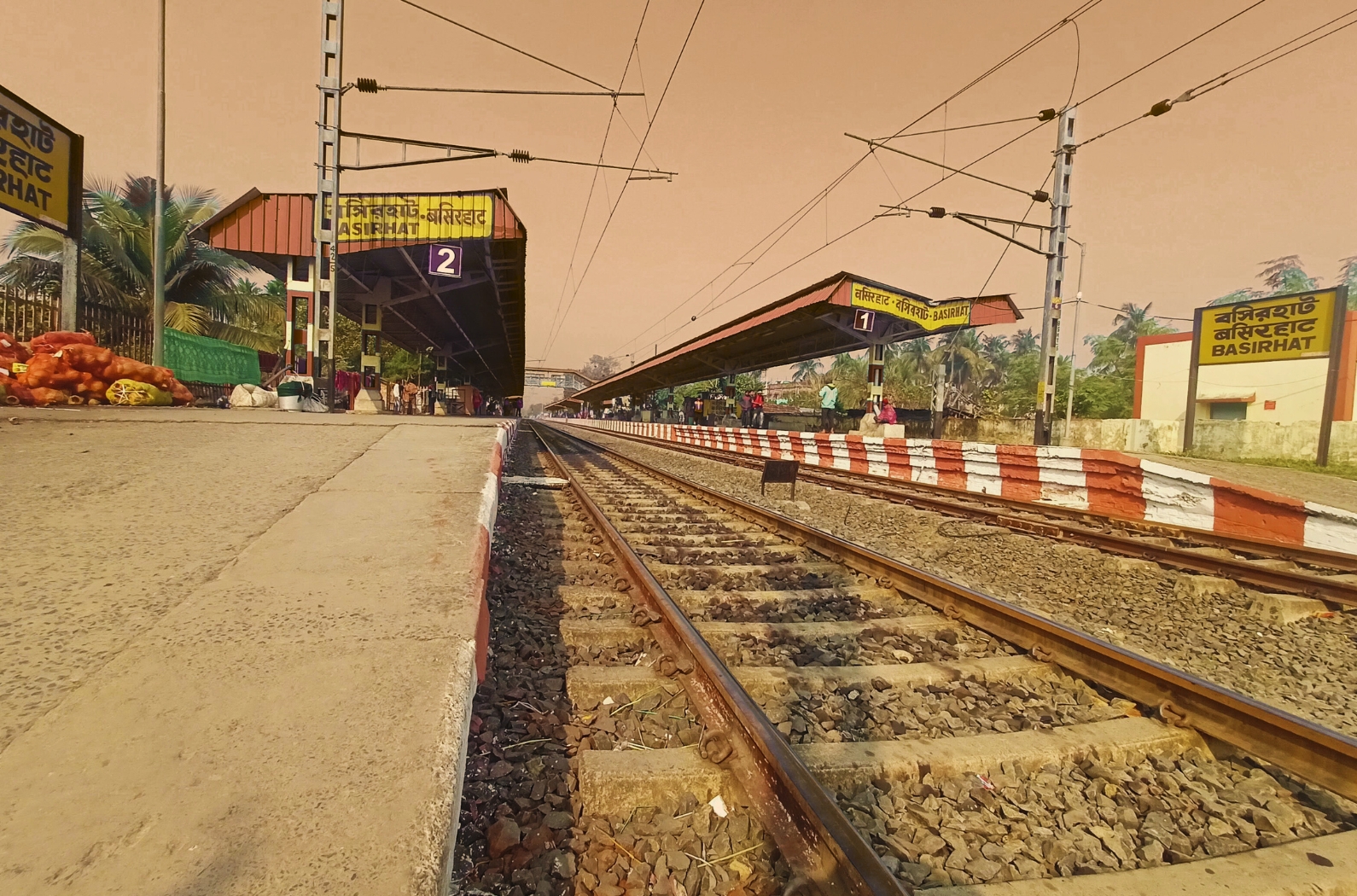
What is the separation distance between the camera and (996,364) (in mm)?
77562

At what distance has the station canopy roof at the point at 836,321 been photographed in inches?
698

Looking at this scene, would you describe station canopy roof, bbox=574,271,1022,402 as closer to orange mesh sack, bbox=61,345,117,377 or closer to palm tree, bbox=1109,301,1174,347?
orange mesh sack, bbox=61,345,117,377

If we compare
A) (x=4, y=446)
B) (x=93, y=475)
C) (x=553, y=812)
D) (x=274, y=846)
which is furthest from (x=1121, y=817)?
(x=4, y=446)

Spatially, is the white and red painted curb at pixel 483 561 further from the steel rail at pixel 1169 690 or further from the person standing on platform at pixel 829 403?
the person standing on platform at pixel 829 403

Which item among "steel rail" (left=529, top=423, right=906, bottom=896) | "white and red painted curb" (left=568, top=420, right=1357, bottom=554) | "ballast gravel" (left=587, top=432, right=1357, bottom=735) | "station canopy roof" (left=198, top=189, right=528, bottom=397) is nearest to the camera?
"steel rail" (left=529, top=423, right=906, bottom=896)

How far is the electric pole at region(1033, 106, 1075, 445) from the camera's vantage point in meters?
14.3

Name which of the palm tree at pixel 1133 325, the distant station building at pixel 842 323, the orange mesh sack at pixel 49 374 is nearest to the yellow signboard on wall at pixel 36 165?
the orange mesh sack at pixel 49 374

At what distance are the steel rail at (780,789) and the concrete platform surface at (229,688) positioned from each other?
0.87 metres

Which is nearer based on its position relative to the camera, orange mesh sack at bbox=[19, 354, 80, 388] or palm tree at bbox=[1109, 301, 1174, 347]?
orange mesh sack at bbox=[19, 354, 80, 388]

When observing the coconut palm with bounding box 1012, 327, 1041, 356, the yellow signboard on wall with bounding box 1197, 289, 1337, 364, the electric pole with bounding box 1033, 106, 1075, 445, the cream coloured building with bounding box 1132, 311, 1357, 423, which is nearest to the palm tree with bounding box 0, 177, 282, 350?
the electric pole with bounding box 1033, 106, 1075, 445

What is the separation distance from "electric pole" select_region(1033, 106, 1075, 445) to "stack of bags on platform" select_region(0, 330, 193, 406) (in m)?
17.0

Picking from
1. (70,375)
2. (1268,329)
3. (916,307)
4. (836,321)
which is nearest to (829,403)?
(836,321)

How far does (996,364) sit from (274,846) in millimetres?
86838

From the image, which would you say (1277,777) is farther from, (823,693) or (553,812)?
(553,812)
